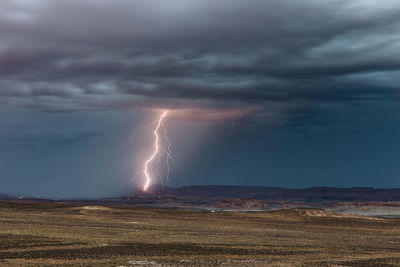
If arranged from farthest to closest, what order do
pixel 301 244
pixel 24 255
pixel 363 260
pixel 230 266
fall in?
pixel 301 244
pixel 363 260
pixel 24 255
pixel 230 266

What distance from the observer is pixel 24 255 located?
119 ft

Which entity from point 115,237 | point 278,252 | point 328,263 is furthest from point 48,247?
point 328,263

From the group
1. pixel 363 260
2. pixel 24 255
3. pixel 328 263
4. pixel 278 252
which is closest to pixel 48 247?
pixel 24 255

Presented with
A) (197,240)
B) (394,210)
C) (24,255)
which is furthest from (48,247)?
(394,210)

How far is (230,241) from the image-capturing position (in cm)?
5309

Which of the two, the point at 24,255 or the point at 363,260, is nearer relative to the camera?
the point at 24,255

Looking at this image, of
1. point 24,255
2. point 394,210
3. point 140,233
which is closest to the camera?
point 24,255

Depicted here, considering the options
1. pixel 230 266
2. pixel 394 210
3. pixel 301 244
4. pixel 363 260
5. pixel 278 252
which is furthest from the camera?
pixel 394 210

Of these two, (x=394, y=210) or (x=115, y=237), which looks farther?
(x=394, y=210)

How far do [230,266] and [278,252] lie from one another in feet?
37.5

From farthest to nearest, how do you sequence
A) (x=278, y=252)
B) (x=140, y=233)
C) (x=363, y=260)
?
(x=140, y=233)
(x=278, y=252)
(x=363, y=260)

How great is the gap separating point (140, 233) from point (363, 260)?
2960 centimetres

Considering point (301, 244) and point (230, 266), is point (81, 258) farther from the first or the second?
point (301, 244)

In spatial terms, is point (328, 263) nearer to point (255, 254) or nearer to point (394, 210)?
point (255, 254)
